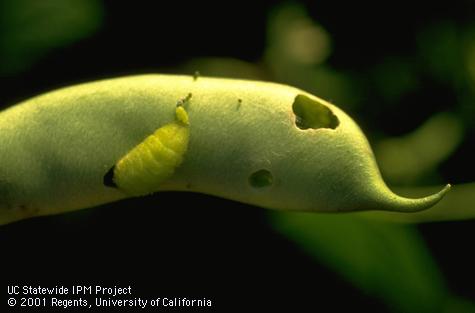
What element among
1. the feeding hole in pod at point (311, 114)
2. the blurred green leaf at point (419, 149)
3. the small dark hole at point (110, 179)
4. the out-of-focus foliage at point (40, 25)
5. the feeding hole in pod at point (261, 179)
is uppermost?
the out-of-focus foliage at point (40, 25)

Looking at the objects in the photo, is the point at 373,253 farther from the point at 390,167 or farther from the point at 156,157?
the point at 156,157

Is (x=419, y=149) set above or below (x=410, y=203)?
above

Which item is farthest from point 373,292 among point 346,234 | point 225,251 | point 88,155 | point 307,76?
point 88,155

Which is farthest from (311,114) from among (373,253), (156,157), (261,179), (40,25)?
(40,25)

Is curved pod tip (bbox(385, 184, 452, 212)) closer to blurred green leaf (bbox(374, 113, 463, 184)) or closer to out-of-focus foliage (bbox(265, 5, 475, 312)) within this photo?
out-of-focus foliage (bbox(265, 5, 475, 312))

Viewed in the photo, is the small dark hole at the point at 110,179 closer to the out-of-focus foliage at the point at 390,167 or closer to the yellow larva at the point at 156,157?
the yellow larva at the point at 156,157

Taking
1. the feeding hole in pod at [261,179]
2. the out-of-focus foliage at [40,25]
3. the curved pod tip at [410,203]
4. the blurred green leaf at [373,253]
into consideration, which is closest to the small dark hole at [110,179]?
the feeding hole in pod at [261,179]

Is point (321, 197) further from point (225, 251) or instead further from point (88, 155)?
point (225, 251)
